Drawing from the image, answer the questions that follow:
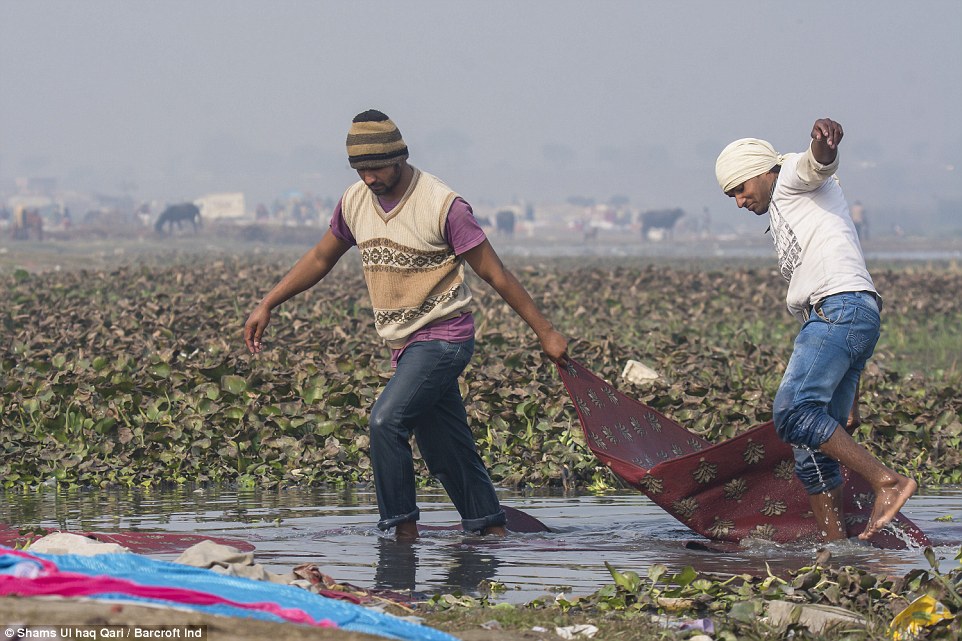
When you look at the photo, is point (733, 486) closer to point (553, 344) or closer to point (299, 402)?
point (553, 344)

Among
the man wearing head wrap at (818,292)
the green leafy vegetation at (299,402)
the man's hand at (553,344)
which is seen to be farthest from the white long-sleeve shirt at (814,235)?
the green leafy vegetation at (299,402)

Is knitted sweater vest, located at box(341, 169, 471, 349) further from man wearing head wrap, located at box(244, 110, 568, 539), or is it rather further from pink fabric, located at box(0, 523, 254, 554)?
pink fabric, located at box(0, 523, 254, 554)

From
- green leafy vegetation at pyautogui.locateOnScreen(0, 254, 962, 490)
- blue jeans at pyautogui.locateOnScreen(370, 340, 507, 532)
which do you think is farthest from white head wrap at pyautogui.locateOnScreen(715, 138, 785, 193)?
green leafy vegetation at pyautogui.locateOnScreen(0, 254, 962, 490)

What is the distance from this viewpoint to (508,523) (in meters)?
7.11

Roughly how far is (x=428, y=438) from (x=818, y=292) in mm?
1936

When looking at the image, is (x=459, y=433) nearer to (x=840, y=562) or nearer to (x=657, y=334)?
(x=840, y=562)

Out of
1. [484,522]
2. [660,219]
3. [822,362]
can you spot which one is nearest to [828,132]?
[822,362]

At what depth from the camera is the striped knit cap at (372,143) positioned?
6.12m

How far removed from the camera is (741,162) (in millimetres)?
6074

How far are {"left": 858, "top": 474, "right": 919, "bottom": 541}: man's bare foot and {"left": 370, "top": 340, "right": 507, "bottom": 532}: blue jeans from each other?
5.99ft

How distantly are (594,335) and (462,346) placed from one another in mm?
9883

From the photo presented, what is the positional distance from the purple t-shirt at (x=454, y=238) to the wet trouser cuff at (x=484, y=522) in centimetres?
91

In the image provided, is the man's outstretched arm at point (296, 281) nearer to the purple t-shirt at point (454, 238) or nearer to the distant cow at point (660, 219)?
the purple t-shirt at point (454, 238)

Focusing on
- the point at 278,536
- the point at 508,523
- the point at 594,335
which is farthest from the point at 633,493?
the point at 594,335
